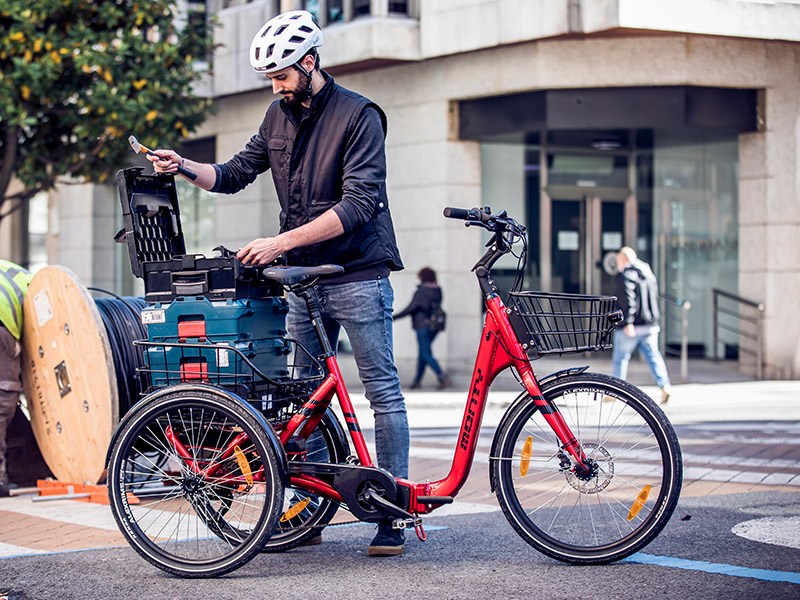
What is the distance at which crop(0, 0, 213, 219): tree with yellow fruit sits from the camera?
15422 mm

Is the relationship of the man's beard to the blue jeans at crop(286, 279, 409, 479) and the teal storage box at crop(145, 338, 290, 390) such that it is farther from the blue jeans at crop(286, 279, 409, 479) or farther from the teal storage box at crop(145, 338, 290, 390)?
the teal storage box at crop(145, 338, 290, 390)

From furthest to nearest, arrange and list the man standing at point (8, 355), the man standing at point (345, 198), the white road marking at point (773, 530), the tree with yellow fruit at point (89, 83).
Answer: the tree with yellow fruit at point (89, 83), the man standing at point (8, 355), the white road marking at point (773, 530), the man standing at point (345, 198)

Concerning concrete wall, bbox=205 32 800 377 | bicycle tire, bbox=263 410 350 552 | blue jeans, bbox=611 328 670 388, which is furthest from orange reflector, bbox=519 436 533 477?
concrete wall, bbox=205 32 800 377

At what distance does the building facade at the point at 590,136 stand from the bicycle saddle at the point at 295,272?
11.3 m

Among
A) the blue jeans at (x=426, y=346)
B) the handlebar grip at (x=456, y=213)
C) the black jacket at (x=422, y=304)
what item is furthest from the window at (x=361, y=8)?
the handlebar grip at (x=456, y=213)

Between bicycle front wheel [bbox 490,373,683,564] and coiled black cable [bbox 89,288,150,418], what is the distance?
255 cm

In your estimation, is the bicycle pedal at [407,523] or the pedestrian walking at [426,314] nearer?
the bicycle pedal at [407,523]

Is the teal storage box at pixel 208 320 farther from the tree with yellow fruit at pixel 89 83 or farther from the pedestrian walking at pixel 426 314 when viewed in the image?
the tree with yellow fruit at pixel 89 83

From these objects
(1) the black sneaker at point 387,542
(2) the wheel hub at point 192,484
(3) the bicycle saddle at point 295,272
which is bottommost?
(1) the black sneaker at point 387,542

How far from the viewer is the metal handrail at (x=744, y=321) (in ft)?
53.6

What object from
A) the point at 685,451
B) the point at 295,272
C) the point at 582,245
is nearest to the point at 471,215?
the point at 295,272

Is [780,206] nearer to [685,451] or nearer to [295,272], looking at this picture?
[685,451]

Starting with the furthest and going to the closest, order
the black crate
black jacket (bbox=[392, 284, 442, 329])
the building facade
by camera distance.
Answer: the building facade, black jacket (bbox=[392, 284, 442, 329]), the black crate

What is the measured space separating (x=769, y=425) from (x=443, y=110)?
26.3ft
